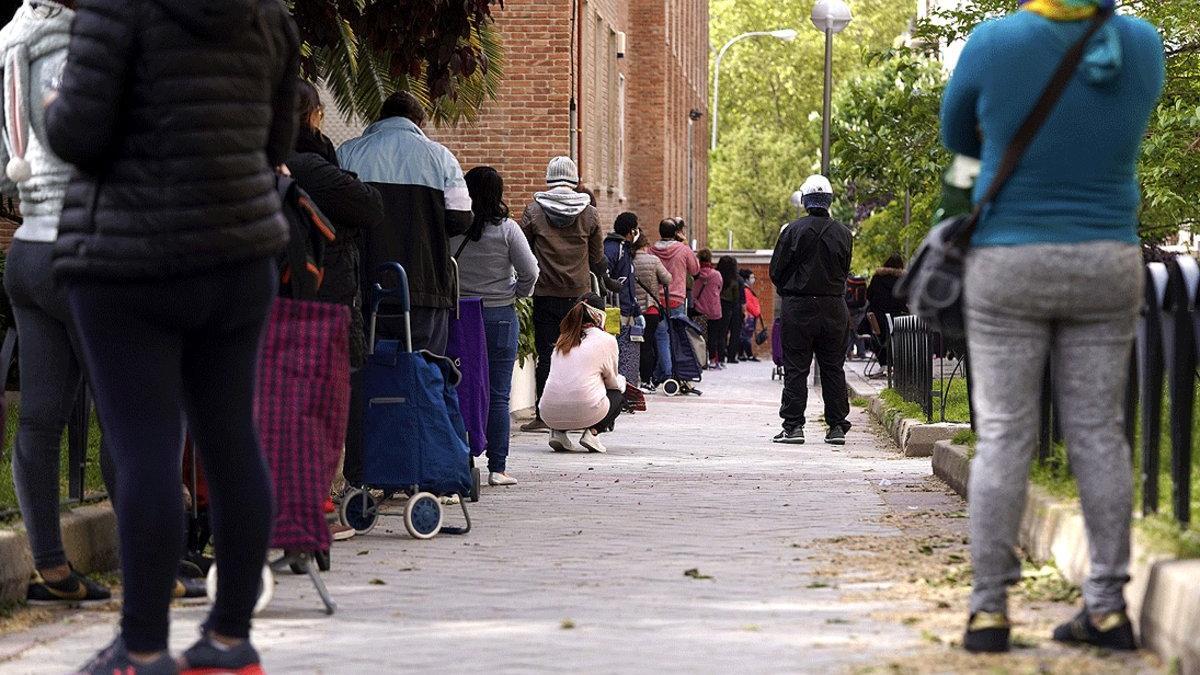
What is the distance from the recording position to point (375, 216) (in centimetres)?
843

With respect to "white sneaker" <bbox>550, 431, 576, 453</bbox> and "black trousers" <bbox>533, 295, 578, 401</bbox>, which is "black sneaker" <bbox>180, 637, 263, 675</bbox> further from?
"black trousers" <bbox>533, 295, 578, 401</bbox>

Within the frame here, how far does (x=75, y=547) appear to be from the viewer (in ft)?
23.6

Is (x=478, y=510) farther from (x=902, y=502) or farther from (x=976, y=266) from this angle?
(x=976, y=266)

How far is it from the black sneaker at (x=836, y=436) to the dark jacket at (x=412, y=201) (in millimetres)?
6283

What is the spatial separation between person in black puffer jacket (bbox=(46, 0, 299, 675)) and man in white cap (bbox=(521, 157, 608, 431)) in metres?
9.11

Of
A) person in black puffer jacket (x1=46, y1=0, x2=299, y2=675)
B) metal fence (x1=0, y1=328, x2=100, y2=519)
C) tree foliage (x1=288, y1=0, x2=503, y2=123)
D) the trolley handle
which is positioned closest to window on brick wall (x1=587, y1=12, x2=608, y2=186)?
tree foliage (x1=288, y1=0, x2=503, y2=123)

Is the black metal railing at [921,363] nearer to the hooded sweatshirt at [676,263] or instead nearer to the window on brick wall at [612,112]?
the hooded sweatshirt at [676,263]

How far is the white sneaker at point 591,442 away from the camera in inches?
554

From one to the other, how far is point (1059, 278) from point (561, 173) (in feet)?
29.0

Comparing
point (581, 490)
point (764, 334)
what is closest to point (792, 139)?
point (764, 334)

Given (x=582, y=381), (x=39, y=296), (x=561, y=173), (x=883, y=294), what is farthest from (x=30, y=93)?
(x=883, y=294)

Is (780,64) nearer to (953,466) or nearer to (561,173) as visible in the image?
(561,173)

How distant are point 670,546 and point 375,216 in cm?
180

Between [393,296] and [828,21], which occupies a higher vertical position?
[828,21]
